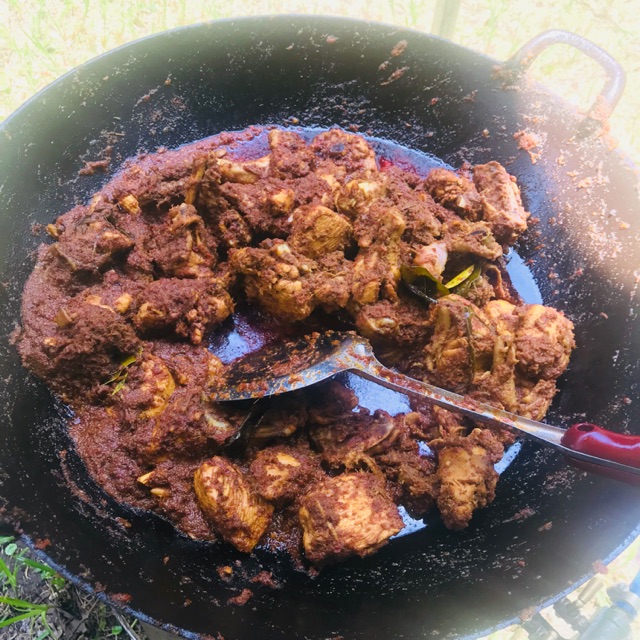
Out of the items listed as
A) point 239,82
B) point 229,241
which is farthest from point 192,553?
point 239,82

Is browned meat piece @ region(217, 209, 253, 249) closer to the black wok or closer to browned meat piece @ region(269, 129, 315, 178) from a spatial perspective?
browned meat piece @ region(269, 129, 315, 178)

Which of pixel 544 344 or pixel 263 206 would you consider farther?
pixel 263 206

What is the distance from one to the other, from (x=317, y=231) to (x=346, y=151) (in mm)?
571

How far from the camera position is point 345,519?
1.64 metres

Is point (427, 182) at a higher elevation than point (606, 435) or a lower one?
higher

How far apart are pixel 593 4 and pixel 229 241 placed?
3570 mm

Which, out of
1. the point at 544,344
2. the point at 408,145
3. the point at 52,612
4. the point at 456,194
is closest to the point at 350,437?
the point at 544,344

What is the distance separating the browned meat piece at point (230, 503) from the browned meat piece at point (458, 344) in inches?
31.7

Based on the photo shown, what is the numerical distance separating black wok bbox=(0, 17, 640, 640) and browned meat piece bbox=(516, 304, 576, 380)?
0.50 feet

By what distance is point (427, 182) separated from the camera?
2260 mm

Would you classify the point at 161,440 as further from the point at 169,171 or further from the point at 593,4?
the point at 593,4

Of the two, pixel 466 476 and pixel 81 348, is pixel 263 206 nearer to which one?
pixel 81 348

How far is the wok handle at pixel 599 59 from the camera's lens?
195 cm

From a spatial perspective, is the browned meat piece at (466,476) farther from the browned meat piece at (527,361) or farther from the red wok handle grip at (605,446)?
the red wok handle grip at (605,446)
